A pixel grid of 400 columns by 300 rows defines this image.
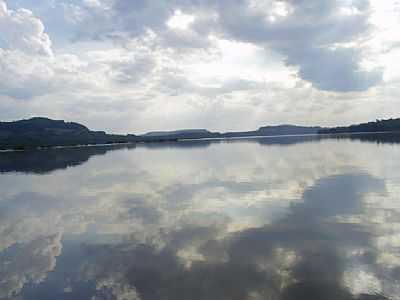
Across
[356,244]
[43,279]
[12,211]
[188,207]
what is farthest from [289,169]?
[43,279]

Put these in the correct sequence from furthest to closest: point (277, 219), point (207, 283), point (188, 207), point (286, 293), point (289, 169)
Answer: point (289, 169) < point (188, 207) < point (277, 219) < point (207, 283) < point (286, 293)

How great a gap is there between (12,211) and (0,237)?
26.5 feet

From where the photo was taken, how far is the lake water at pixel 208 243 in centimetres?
1196

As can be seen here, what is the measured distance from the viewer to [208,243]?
16828mm

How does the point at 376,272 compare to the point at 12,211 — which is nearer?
the point at 376,272

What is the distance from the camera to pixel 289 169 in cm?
4409

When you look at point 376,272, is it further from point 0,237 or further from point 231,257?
point 0,237

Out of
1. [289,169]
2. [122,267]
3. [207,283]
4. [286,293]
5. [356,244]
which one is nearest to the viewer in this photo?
[286,293]

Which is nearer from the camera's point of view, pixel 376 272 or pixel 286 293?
pixel 286 293

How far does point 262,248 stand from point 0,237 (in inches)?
582

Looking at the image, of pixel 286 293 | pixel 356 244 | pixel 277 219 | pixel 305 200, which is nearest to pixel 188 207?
pixel 277 219

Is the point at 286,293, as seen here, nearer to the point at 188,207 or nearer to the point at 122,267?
the point at 122,267

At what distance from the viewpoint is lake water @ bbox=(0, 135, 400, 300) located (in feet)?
39.2

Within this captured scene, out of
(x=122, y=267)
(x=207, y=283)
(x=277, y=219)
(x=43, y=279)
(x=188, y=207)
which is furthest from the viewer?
(x=188, y=207)
